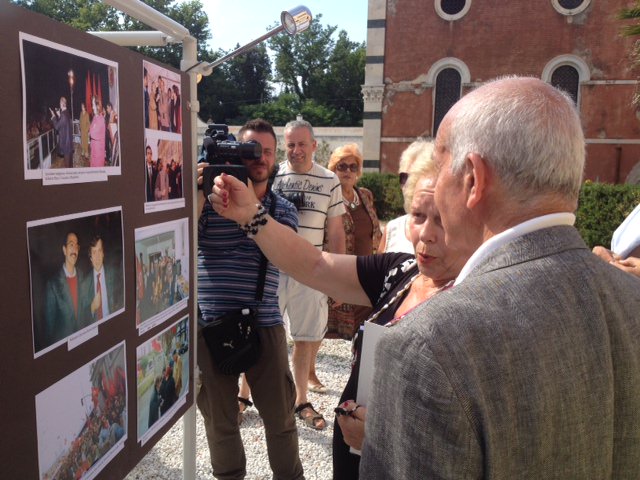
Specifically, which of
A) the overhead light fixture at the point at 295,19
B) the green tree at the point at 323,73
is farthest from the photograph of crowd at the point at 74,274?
the green tree at the point at 323,73

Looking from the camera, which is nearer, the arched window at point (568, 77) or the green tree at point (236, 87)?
the arched window at point (568, 77)

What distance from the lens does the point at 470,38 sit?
17.4 metres

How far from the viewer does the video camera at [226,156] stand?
6.77ft

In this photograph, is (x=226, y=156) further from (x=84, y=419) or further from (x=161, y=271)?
(x=84, y=419)

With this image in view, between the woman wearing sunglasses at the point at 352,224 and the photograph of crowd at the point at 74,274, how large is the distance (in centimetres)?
291

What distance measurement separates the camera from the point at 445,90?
1784 centimetres

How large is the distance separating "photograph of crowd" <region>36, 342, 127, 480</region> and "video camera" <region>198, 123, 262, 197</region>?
2.52 ft

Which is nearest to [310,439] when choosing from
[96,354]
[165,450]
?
[165,450]

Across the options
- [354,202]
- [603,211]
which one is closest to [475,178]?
[354,202]

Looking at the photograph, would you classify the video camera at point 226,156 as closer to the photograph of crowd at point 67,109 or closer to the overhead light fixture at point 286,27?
the overhead light fixture at point 286,27

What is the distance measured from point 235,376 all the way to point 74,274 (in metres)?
1.62

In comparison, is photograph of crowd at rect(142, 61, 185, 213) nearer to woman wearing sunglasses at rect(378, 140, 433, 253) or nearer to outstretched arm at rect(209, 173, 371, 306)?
outstretched arm at rect(209, 173, 371, 306)

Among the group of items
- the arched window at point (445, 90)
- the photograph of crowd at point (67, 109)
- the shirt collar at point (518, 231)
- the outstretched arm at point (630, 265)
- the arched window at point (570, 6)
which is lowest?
the outstretched arm at point (630, 265)

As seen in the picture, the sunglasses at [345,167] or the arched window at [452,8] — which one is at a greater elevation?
the arched window at [452,8]
